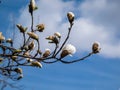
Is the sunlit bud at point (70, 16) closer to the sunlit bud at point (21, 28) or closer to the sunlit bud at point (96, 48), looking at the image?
the sunlit bud at point (96, 48)

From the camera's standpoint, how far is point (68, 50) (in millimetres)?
4172

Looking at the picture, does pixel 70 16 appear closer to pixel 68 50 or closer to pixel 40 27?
pixel 68 50

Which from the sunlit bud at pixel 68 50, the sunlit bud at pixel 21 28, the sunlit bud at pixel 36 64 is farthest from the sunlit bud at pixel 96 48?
the sunlit bud at pixel 21 28

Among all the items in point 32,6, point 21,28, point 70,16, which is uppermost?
point 32,6

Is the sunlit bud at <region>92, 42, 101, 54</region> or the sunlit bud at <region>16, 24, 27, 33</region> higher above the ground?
the sunlit bud at <region>16, 24, 27, 33</region>

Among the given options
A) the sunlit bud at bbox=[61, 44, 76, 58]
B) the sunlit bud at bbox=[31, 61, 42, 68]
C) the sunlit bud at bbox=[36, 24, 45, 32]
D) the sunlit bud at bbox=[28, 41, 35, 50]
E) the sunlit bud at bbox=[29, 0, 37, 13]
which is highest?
the sunlit bud at bbox=[29, 0, 37, 13]

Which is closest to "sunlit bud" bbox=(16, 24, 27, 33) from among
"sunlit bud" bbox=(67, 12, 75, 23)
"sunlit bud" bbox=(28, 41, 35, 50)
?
"sunlit bud" bbox=(28, 41, 35, 50)

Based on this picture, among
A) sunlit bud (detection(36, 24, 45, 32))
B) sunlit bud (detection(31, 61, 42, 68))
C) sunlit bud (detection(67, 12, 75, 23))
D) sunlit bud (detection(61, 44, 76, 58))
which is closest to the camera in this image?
sunlit bud (detection(61, 44, 76, 58))

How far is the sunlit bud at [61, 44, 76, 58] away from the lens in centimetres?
415

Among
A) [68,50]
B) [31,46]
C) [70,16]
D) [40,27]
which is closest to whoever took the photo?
[68,50]

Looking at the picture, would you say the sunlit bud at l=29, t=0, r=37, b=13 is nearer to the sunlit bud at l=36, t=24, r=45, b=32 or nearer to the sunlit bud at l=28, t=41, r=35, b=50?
A: the sunlit bud at l=36, t=24, r=45, b=32

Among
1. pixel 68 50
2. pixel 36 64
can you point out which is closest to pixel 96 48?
pixel 68 50

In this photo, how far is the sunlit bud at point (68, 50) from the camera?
4148 mm

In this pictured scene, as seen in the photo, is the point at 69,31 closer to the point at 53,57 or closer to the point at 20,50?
the point at 53,57
